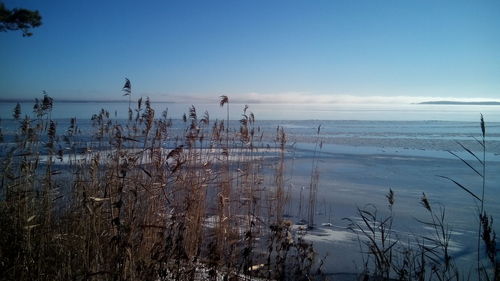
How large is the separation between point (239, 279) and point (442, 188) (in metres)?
7.21

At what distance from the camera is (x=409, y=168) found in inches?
453

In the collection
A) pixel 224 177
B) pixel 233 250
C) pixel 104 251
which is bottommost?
pixel 233 250

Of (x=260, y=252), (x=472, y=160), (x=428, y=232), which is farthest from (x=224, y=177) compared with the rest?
(x=472, y=160)

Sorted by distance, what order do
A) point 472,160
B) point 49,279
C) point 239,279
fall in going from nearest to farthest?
point 49,279, point 239,279, point 472,160

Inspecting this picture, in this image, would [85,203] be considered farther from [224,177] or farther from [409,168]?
[409,168]

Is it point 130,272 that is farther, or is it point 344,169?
point 344,169

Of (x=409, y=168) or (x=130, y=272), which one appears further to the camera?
(x=409, y=168)

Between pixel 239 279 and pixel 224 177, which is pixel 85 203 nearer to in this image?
pixel 239 279

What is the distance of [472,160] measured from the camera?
45.7ft

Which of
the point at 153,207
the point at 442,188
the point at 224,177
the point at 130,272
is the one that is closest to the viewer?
the point at 130,272

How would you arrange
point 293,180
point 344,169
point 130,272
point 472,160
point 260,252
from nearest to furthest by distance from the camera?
point 130,272
point 260,252
point 293,180
point 344,169
point 472,160

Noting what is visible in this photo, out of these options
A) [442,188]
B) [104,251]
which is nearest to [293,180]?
[442,188]

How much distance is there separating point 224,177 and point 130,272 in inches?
115

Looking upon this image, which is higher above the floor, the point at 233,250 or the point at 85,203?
the point at 85,203
